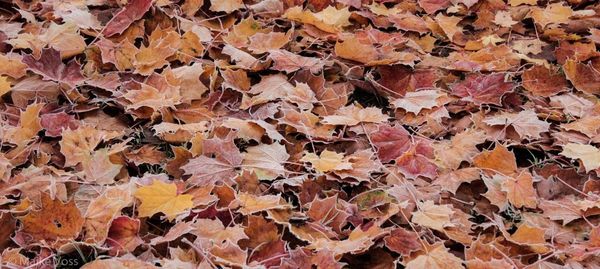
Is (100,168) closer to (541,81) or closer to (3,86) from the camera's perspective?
(3,86)

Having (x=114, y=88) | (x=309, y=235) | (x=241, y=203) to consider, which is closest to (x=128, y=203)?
(x=241, y=203)

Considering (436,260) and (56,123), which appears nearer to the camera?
(436,260)

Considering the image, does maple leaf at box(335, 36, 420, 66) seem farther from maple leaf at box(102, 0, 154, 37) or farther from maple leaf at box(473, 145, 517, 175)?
maple leaf at box(102, 0, 154, 37)

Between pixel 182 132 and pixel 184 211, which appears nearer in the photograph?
pixel 184 211

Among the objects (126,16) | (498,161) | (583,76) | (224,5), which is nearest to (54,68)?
(126,16)

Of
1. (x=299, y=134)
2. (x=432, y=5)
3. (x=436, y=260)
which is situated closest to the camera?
(x=436, y=260)

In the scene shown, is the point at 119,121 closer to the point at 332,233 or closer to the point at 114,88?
the point at 114,88
